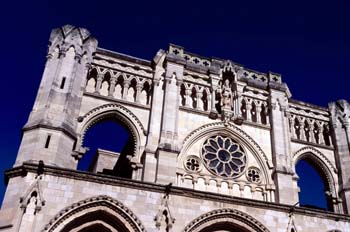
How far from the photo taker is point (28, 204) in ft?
39.2

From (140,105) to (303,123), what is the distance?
25.5ft

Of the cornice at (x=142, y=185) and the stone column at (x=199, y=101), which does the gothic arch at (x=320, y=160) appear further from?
the stone column at (x=199, y=101)

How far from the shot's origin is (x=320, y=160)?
18.7 meters

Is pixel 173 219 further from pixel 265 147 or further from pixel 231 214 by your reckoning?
pixel 265 147

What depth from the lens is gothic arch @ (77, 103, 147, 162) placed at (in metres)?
15.8

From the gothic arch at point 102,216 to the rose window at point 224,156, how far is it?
5.08m

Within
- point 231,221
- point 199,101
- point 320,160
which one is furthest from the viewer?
point 320,160

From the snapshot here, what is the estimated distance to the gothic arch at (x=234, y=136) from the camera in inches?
676

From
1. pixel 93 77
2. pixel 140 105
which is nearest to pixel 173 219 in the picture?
pixel 140 105

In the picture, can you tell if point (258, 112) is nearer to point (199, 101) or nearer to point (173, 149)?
point (199, 101)

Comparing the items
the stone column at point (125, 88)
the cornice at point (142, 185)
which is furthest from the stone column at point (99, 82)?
the cornice at point (142, 185)

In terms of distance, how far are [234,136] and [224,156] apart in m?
1.06

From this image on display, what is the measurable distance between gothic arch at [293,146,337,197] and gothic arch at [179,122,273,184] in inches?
69.5

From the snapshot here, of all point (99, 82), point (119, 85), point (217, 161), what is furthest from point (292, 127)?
point (99, 82)
